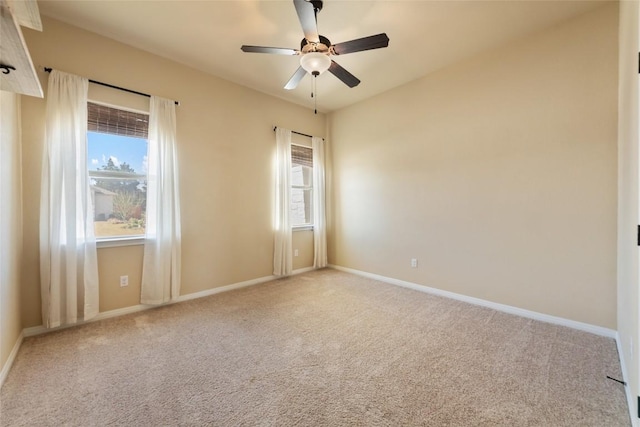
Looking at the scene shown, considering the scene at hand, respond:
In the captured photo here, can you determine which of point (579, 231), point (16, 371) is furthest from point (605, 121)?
point (16, 371)

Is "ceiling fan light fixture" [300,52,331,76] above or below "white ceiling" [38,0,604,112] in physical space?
below

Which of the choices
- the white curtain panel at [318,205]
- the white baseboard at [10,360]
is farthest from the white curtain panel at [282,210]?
the white baseboard at [10,360]

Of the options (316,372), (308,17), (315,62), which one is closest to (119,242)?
(316,372)

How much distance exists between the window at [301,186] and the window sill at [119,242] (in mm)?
2223

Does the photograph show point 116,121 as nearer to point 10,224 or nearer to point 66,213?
point 66,213

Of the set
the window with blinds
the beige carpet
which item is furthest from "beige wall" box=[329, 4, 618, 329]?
the window with blinds

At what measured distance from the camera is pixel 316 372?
1883 mm

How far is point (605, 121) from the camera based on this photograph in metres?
2.35

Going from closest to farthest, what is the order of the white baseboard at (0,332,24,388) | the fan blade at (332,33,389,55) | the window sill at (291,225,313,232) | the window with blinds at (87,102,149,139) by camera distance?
the white baseboard at (0,332,24,388), the fan blade at (332,33,389,55), the window with blinds at (87,102,149,139), the window sill at (291,225,313,232)

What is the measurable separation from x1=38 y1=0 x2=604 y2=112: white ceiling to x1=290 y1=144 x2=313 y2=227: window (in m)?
1.55

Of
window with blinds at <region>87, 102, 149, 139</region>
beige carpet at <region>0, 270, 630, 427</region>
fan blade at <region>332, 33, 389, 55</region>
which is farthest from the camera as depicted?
window with blinds at <region>87, 102, 149, 139</region>

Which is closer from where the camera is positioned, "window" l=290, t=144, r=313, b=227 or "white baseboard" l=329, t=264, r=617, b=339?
"white baseboard" l=329, t=264, r=617, b=339

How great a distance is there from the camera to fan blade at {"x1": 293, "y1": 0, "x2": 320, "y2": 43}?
1.77 m

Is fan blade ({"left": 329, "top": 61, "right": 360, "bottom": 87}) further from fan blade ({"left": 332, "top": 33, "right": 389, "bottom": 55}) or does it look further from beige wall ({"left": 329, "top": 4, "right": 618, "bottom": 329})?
beige wall ({"left": 329, "top": 4, "right": 618, "bottom": 329})
